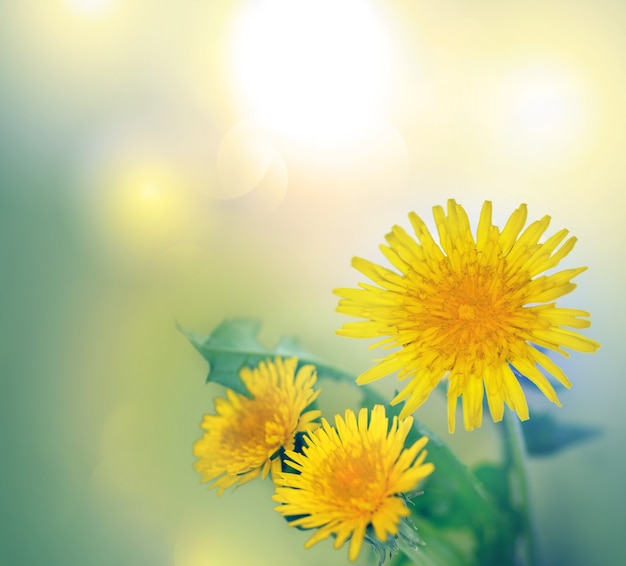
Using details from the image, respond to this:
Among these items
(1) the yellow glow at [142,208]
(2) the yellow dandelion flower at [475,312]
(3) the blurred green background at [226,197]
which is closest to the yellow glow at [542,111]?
(3) the blurred green background at [226,197]

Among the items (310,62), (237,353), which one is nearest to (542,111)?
(310,62)

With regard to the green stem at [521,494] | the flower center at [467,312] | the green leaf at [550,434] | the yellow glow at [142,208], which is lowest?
the green stem at [521,494]

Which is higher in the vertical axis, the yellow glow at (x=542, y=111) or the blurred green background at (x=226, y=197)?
the yellow glow at (x=542, y=111)

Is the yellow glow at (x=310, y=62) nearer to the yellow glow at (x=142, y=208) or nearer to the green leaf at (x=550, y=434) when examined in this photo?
the yellow glow at (x=142, y=208)

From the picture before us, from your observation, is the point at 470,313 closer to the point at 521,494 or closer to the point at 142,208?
the point at 521,494

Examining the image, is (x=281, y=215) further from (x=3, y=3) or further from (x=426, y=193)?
(x=3, y=3)

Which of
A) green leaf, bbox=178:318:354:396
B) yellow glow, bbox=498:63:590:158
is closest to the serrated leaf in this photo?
green leaf, bbox=178:318:354:396

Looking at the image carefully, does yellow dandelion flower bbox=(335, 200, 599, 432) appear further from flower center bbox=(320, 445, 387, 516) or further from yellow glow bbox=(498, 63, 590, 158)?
yellow glow bbox=(498, 63, 590, 158)
